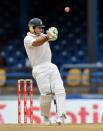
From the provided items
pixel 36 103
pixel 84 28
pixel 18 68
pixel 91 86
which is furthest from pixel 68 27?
pixel 36 103

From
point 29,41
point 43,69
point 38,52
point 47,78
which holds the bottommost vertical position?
point 47,78

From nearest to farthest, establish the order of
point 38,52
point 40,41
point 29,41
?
point 40,41 < point 29,41 < point 38,52

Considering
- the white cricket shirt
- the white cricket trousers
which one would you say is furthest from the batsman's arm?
the white cricket trousers

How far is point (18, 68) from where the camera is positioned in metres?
18.9

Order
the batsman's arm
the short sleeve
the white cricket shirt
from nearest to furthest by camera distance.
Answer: the batsman's arm < the short sleeve < the white cricket shirt

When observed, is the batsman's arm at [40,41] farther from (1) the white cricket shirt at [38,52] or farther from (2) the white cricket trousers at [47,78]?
(2) the white cricket trousers at [47,78]

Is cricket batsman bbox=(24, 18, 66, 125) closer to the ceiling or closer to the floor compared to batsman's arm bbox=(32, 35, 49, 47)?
closer to the floor

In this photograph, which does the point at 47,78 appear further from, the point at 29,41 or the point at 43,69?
the point at 29,41

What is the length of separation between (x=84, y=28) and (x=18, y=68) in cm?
373

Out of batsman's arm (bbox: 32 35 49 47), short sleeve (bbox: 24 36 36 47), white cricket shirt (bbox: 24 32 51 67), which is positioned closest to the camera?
batsman's arm (bbox: 32 35 49 47)

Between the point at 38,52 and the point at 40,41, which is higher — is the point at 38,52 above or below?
below

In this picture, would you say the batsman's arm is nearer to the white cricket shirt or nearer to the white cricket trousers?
the white cricket shirt

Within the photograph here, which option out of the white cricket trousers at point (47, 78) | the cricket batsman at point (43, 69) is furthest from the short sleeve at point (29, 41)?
the white cricket trousers at point (47, 78)

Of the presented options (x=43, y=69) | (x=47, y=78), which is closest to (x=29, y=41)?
(x=43, y=69)
